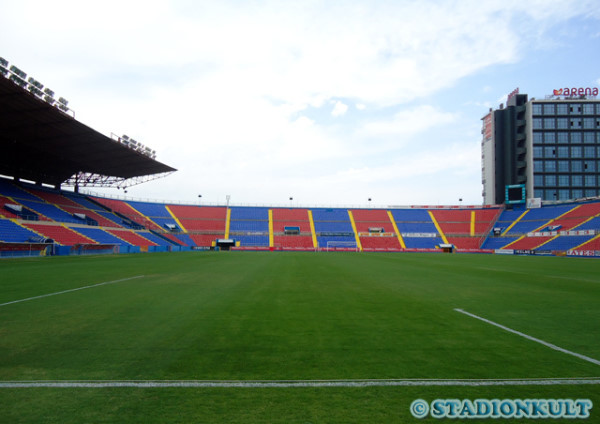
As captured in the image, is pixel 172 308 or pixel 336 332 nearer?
pixel 336 332

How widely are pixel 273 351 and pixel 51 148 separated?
4705 centimetres

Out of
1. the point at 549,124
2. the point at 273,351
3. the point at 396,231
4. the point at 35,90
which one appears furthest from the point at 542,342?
the point at 549,124

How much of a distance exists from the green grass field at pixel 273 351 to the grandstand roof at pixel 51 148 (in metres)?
27.4

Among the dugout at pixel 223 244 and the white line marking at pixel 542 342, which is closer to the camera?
the white line marking at pixel 542 342

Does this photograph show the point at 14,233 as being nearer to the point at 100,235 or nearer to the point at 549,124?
the point at 100,235

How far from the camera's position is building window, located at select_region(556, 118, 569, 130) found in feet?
235

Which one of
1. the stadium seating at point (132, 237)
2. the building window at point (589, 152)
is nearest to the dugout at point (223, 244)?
the stadium seating at point (132, 237)

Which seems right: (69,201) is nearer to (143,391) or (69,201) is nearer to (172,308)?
(172,308)

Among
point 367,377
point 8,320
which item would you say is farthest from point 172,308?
point 367,377

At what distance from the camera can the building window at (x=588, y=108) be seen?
71.5 meters

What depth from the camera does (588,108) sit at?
7169 cm

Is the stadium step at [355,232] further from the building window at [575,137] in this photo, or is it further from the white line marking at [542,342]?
the white line marking at [542,342]

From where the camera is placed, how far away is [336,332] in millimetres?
5789

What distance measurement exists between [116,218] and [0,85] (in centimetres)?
3363
